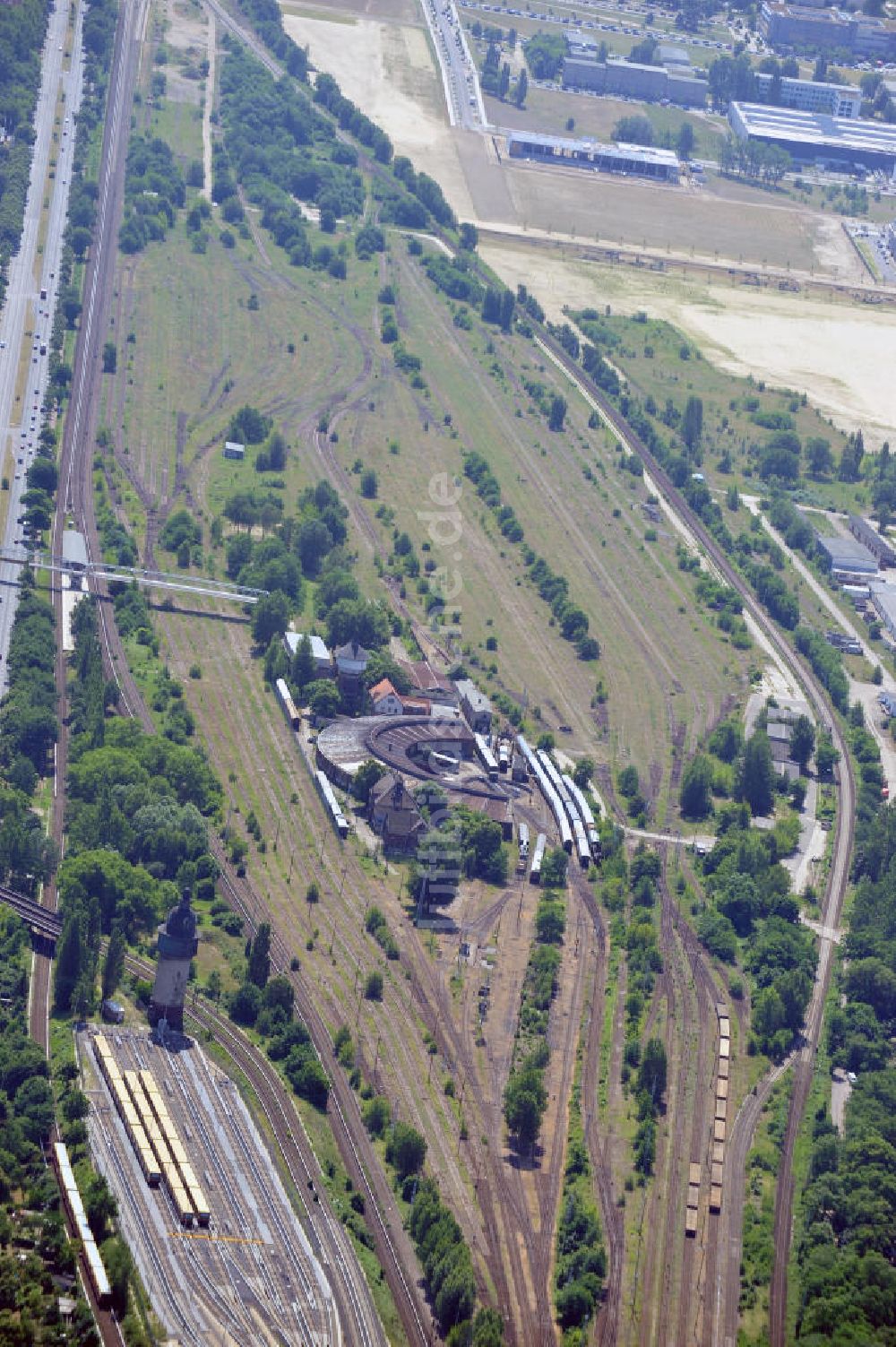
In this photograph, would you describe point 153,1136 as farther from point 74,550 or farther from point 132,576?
point 74,550

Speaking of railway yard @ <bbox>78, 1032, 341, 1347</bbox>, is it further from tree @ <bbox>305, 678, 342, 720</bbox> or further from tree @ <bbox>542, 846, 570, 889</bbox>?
tree @ <bbox>305, 678, 342, 720</bbox>

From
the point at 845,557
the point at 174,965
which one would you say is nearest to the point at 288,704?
the point at 174,965

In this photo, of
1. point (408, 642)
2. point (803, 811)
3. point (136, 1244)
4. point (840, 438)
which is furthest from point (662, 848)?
point (840, 438)

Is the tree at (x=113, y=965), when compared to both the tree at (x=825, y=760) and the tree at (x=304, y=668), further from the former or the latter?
the tree at (x=825, y=760)

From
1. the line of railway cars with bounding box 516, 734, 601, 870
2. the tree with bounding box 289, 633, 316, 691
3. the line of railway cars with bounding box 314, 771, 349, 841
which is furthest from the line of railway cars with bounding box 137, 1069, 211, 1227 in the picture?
the tree with bounding box 289, 633, 316, 691

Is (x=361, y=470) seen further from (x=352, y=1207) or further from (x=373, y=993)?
(x=352, y=1207)

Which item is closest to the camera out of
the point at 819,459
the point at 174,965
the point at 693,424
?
the point at 174,965
